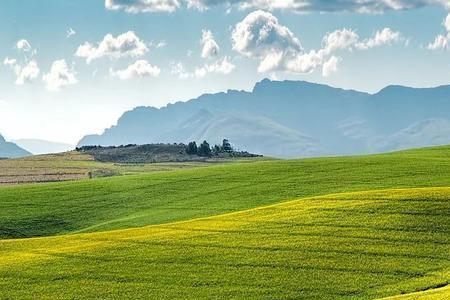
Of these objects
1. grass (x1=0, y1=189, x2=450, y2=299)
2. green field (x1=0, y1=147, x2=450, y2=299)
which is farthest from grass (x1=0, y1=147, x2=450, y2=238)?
grass (x1=0, y1=189, x2=450, y2=299)

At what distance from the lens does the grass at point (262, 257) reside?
3603 centimetres

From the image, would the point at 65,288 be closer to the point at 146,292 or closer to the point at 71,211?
the point at 146,292

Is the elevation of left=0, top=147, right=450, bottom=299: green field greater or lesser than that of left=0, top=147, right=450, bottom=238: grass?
lesser

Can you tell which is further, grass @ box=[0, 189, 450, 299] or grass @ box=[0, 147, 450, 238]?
grass @ box=[0, 147, 450, 238]

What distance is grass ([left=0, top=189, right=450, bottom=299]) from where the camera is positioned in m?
36.0

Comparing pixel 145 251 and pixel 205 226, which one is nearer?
pixel 145 251

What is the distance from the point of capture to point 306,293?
35.2 m

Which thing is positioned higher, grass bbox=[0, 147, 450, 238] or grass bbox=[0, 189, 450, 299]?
grass bbox=[0, 147, 450, 238]

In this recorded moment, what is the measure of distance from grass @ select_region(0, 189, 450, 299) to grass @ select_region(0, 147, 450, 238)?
16.6 m

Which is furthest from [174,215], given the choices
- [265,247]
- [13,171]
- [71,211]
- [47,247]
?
[13,171]

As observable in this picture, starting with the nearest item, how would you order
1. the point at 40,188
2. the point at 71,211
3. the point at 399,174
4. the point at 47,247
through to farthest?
1. the point at 47,247
2. the point at 71,211
3. the point at 399,174
4. the point at 40,188

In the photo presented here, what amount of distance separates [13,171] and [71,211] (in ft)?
321

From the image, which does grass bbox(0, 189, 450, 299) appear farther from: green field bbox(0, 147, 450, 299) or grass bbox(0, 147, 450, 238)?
grass bbox(0, 147, 450, 238)

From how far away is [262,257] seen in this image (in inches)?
1598
